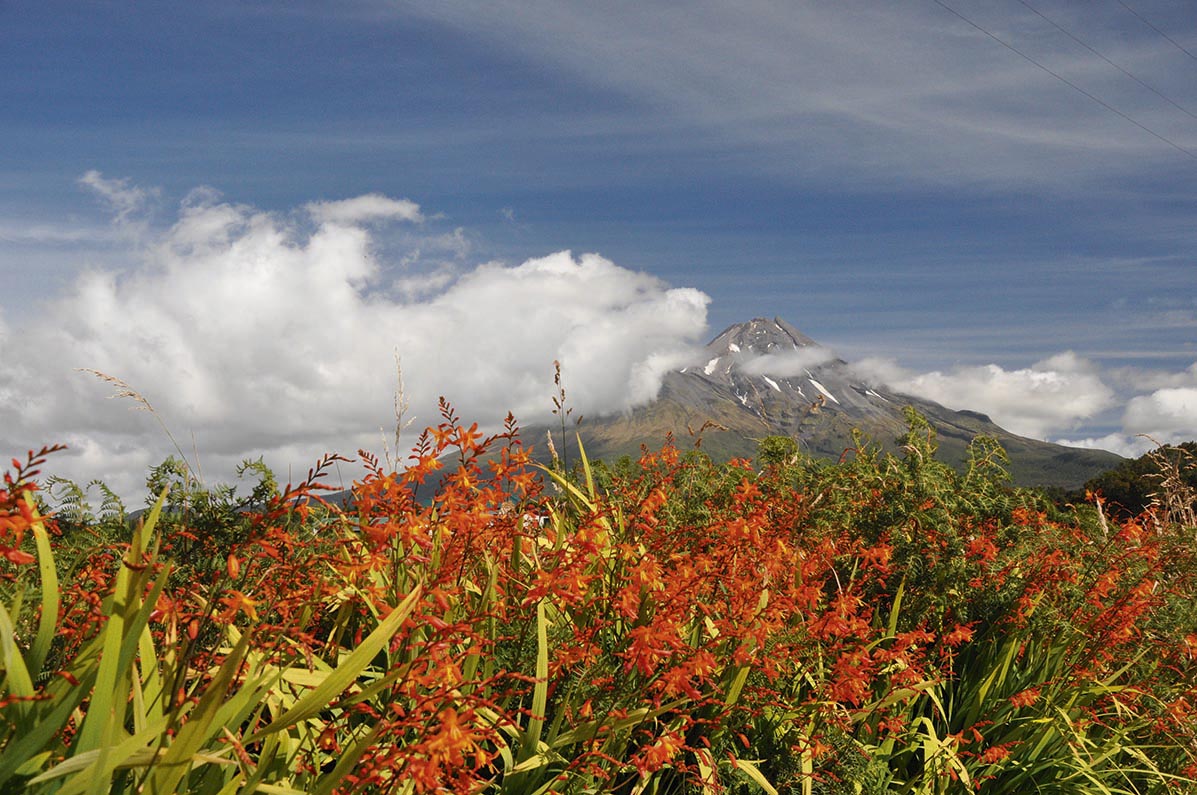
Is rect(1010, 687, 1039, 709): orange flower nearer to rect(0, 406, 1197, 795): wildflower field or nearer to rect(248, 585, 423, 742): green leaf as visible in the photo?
rect(0, 406, 1197, 795): wildflower field

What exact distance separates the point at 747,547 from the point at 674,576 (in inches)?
29.2

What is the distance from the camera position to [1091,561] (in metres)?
5.66

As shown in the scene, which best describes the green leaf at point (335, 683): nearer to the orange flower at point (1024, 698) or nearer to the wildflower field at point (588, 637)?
the wildflower field at point (588, 637)

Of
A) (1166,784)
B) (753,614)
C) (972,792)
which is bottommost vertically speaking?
(1166,784)

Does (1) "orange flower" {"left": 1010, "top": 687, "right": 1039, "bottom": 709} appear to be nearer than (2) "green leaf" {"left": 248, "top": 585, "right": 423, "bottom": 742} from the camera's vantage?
No

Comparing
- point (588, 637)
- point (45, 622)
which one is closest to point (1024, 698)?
point (588, 637)

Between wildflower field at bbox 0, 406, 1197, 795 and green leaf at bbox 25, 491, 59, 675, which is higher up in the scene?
green leaf at bbox 25, 491, 59, 675

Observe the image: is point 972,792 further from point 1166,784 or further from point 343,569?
point 343,569

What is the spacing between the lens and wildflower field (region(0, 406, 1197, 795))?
1.95 meters

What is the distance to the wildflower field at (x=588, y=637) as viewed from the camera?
1.95 meters

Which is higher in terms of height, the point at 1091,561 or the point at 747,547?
the point at 747,547

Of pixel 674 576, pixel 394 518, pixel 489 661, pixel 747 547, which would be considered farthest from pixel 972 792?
pixel 394 518

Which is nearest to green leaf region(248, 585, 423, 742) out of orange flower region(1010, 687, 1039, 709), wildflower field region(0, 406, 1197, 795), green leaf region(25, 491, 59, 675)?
wildflower field region(0, 406, 1197, 795)

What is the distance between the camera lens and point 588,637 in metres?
2.94
